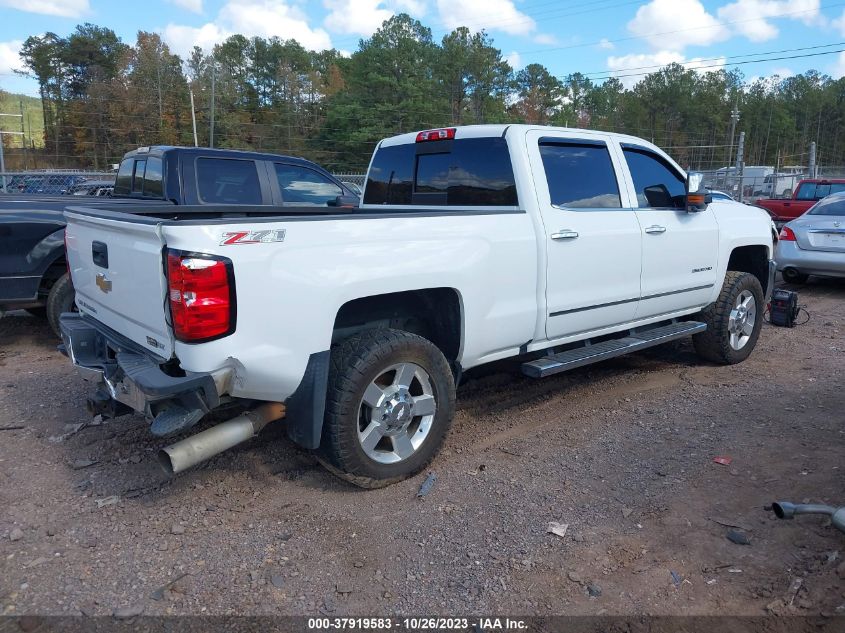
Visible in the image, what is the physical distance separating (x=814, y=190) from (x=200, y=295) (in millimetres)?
19144

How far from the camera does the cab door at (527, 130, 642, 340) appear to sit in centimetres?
430

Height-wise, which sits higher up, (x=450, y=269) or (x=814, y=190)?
(x=814, y=190)

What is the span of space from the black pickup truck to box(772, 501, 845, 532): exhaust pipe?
4.53 metres

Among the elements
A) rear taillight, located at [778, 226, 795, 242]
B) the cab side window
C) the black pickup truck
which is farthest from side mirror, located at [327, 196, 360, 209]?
rear taillight, located at [778, 226, 795, 242]

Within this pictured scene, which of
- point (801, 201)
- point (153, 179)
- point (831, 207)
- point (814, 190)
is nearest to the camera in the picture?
point (153, 179)

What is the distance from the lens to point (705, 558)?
10.0 feet

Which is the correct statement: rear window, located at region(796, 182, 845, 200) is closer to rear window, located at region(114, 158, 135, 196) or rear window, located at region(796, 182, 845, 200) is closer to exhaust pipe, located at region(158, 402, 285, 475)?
rear window, located at region(114, 158, 135, 196)

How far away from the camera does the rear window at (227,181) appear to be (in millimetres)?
6664

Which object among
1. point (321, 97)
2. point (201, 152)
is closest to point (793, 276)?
point (201, 152)

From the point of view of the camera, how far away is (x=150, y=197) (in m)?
6.79

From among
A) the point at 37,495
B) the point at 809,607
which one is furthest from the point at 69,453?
the point at 809,607

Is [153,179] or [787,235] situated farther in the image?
[787,235]

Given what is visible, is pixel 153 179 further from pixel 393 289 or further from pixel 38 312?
pixel 393 289

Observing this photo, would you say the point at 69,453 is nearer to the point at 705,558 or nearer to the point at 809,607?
the point at 705,558
